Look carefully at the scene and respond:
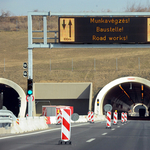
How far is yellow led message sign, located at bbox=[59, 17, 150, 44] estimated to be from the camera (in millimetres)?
28375

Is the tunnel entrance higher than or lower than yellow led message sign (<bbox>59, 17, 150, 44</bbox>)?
lower

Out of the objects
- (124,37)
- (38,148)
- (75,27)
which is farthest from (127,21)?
(38,148)

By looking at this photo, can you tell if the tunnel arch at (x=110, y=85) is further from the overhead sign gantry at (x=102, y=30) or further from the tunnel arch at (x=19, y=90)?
the overhead sign gantry at (x=102, y=30)

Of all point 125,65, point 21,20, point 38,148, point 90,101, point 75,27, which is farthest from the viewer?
point 21,20

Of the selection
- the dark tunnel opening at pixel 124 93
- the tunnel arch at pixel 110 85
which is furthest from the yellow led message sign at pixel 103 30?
the dark tunnel opening at pixel 124 93

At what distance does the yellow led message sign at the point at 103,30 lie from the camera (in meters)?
28.4

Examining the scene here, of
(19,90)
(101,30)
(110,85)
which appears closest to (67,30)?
(101,30)

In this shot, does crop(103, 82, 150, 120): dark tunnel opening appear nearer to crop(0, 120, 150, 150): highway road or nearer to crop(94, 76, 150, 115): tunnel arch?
crop(94, 76, 150, 115): tunnel arch

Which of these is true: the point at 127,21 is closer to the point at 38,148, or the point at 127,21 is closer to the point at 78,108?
the point at 38,148

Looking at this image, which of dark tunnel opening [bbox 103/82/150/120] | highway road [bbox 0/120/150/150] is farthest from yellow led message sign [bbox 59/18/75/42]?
dark tunnel opening [bbox 103/82/150/120]

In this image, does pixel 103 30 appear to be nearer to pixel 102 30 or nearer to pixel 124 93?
pixel 102 30

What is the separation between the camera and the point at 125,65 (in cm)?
6781

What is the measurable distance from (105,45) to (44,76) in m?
34.7

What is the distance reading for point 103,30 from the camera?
28391mm
